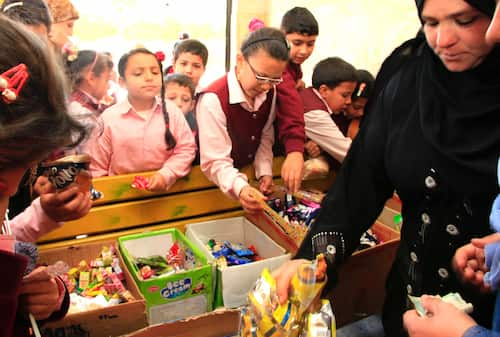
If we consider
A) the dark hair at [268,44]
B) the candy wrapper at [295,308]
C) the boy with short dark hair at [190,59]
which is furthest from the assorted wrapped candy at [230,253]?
the boy with short dark hair at [190,59]

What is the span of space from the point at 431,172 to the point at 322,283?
0.36 meters

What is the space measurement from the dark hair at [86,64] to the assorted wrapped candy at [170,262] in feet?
2.79

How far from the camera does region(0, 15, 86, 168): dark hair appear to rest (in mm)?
693

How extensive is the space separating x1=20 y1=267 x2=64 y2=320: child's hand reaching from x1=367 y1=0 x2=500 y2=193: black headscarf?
888 millimetres

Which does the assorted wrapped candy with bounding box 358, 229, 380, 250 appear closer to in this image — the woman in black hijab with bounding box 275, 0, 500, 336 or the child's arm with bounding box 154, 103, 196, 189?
the woman in black hijab with bounding box 275, 0, 500, 336

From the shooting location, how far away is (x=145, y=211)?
6.16 ft

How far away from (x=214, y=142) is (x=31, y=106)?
45.0 inches

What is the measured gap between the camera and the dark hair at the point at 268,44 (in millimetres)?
1800

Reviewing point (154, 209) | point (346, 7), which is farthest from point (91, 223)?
point (346, 7)

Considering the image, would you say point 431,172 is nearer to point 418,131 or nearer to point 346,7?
point 418,131

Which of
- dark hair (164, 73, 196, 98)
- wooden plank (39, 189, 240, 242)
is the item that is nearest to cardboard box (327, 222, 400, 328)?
wooden plank (39, 189, 240, 242)

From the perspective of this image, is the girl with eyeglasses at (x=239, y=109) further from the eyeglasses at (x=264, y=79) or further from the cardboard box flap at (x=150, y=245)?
the cardboard box flap at (x=150, y=245)

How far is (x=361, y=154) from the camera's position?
1.21 m

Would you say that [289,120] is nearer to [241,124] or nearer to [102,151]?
[241,124]
